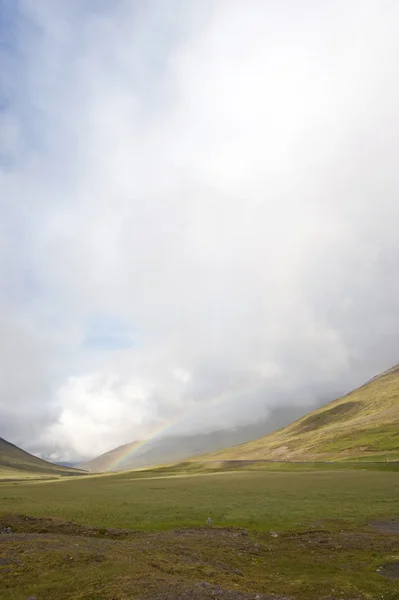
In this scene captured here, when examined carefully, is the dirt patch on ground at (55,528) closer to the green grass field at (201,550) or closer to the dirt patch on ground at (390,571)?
the green grass field at (201,550)

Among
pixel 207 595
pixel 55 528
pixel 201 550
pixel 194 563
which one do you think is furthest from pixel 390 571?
pixel 55 528

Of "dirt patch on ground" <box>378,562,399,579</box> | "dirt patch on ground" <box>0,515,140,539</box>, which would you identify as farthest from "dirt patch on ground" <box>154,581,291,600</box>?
"dirt patch on ground" <box>0,515,140,539</box>

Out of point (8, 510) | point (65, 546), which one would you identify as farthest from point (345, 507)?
point (8, 510)

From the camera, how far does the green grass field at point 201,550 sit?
2133cm

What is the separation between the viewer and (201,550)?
3122cm

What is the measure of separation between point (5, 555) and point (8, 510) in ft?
88.0

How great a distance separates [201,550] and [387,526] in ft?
68.8

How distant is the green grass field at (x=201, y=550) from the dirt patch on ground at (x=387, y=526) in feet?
0.89

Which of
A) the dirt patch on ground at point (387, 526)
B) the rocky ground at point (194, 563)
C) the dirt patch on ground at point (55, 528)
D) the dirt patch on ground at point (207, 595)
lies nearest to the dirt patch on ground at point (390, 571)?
the rocky ground at point (194, 563)

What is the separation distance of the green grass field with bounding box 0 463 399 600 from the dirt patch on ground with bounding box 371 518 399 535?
0.89ft

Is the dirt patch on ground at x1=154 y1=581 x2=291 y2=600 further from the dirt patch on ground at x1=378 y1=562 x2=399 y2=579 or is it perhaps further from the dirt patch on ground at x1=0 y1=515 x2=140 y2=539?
the dirt patch on ground at x1=0 y1=515 x2=140 y2=539

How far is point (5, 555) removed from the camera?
28.2 m

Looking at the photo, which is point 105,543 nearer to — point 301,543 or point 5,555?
point 5,555

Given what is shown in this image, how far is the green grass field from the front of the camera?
70.0 ft
